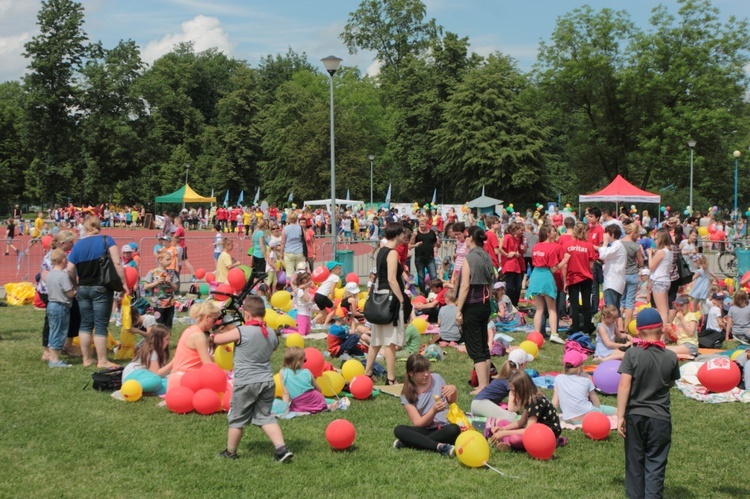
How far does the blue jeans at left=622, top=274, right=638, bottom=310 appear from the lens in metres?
12.2

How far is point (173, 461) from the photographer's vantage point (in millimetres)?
6297

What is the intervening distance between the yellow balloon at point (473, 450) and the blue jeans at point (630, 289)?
6.88m

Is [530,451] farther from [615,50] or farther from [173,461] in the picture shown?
[615,50]

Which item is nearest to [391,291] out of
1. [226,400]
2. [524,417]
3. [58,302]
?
[226,400]

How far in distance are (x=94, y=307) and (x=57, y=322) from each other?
1.90 ft

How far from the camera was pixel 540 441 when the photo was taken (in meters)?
6.40

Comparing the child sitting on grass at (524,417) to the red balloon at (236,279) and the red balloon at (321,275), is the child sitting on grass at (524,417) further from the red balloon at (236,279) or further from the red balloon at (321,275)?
the red balloon at (321,275)

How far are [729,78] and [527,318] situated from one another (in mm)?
38033

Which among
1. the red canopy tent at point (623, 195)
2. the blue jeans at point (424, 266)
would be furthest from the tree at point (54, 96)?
the blue jeans at point (424, 266)

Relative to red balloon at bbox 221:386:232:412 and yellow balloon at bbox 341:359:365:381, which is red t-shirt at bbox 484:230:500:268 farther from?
red balloon at bbox 221:386:232:412

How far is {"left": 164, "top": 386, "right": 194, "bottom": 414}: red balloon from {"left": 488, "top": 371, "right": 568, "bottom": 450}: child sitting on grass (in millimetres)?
3069

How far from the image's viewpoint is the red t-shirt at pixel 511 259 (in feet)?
45.5

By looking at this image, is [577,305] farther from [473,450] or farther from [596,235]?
[473,450]

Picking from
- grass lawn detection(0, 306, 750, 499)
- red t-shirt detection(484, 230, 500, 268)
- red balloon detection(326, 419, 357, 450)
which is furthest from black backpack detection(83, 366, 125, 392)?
red t-shirt detection(484, 230, 500, 268)
